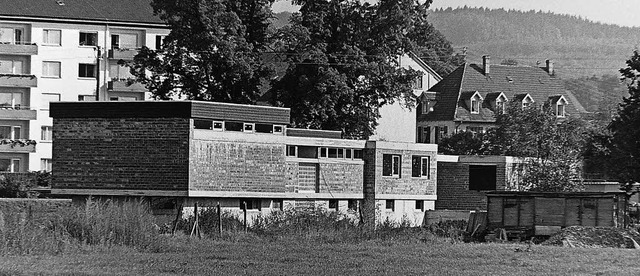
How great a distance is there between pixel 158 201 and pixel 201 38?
57.7ft

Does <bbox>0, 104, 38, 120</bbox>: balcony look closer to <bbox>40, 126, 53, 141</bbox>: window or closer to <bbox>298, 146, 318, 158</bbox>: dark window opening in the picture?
<bbox>40, 126, 53, 141</bbox>: window

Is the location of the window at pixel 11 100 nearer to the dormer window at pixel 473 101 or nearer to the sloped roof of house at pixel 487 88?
the sloped roof of house at pixel 487 88

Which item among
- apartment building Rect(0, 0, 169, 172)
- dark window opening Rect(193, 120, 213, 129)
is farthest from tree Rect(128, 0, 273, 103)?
apartment building Rect(0, 0, 169, 172)

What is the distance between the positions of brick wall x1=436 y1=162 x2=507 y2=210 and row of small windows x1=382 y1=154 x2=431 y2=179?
4.33 meters

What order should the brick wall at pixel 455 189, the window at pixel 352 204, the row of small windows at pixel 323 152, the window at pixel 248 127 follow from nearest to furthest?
the window at pixel 248 127, the row of small windows at pixel 323 152, the window at pixel 352 204, the brick wall at pixel 455 189

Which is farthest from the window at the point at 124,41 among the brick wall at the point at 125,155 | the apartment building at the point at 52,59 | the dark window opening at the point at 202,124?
the dark window opening at the point at 202,124

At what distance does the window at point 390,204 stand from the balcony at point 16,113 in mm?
35380

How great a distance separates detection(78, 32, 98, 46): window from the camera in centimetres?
9025

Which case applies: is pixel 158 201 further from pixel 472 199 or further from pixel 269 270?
pixel 472 199

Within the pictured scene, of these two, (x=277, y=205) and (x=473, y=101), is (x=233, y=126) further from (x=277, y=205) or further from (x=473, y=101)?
(x=473, y=101)

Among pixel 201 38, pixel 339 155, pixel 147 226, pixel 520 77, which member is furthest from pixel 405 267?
pixel 520 77

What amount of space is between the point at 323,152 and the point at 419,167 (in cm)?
856

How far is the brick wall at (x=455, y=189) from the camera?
68250 millimetres

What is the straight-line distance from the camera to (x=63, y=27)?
89.7 meters
